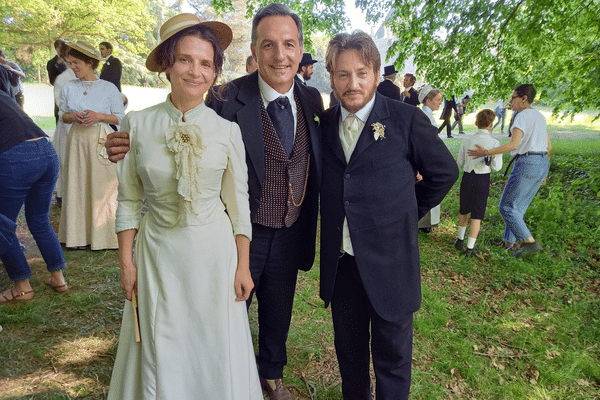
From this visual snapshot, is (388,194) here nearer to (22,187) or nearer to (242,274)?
(242,274)

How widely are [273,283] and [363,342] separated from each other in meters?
0.65

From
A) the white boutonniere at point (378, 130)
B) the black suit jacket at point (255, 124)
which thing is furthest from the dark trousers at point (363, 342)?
the white boutonniere at point (378, 130)

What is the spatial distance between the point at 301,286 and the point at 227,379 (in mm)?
2731

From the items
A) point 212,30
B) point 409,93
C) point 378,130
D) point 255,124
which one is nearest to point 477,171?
point 378,130

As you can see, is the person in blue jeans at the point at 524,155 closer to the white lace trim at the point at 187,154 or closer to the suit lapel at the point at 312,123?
the suit lapel at the point at 312,123

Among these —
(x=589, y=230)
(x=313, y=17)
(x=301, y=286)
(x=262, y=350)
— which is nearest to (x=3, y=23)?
(x=313, y=17)

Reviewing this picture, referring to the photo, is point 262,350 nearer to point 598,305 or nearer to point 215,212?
point 215,212

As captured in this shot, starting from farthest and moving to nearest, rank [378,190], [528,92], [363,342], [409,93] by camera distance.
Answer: [409,93] < [528,92] < [363,342] < [378,190]

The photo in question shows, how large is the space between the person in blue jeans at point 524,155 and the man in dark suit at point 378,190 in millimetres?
3321

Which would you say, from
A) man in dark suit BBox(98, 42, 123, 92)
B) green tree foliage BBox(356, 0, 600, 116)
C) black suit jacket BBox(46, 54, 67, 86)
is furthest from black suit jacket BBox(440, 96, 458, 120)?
black suit jacket BBox(46, 54, 67, 86)

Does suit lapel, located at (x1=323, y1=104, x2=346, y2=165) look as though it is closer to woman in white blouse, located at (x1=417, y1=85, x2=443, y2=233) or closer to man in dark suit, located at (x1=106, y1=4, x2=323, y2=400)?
man in dark suit, located at (x1=106, y1=4, x2=323, y2=400)

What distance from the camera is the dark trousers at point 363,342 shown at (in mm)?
2068

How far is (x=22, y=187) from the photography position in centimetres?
336

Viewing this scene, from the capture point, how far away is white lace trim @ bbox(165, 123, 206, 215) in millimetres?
1641
